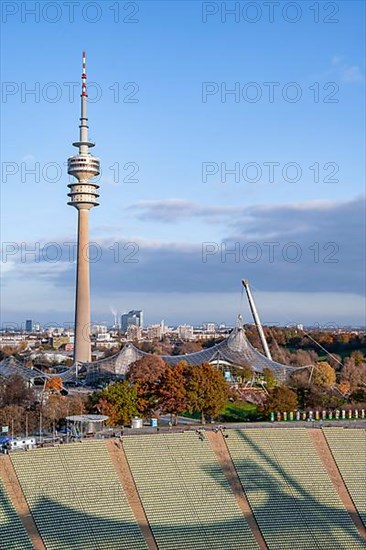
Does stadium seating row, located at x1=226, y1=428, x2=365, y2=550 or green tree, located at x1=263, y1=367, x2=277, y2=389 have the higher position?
green tree, located at x1=263, y1=367, x2=277, y2=389

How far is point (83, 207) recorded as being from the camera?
74.1m

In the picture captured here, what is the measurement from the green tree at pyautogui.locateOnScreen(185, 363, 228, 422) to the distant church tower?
34.6 m

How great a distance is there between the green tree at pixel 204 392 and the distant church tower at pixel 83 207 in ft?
114

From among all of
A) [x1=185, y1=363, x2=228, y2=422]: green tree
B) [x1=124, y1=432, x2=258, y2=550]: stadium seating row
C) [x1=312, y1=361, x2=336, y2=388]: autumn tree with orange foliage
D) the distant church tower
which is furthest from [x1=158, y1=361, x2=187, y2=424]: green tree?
the distant church tower

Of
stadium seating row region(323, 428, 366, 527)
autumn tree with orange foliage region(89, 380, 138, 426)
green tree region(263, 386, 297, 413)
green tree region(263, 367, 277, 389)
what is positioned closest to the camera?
stadium seating row region(323, 428, 366, 527)

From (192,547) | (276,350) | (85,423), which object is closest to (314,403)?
(85,423)

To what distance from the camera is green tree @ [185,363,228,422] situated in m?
38.0

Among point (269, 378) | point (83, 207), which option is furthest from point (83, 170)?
point (269, 378)

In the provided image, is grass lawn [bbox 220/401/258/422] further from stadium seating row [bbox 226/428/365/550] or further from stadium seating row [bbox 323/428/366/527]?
stadium seating row [bbox 226/428/365/550]

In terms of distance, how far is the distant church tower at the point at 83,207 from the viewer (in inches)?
2859

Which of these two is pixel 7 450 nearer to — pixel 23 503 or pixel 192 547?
pixel 23 503

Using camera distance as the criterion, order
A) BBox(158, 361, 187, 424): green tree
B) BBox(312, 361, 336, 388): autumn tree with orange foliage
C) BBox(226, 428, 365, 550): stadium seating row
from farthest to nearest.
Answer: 1. BBox(312, 361, 336, 388): autumn tree with orange foliage
2. BBox(158, 361, 187, 424): green tree
3. BBox(226, 428, 365, 550): stadium seating row

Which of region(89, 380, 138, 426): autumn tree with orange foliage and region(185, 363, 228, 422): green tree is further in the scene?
region(185, 363, 228, 422): green tree

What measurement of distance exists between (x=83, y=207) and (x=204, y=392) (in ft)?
132
